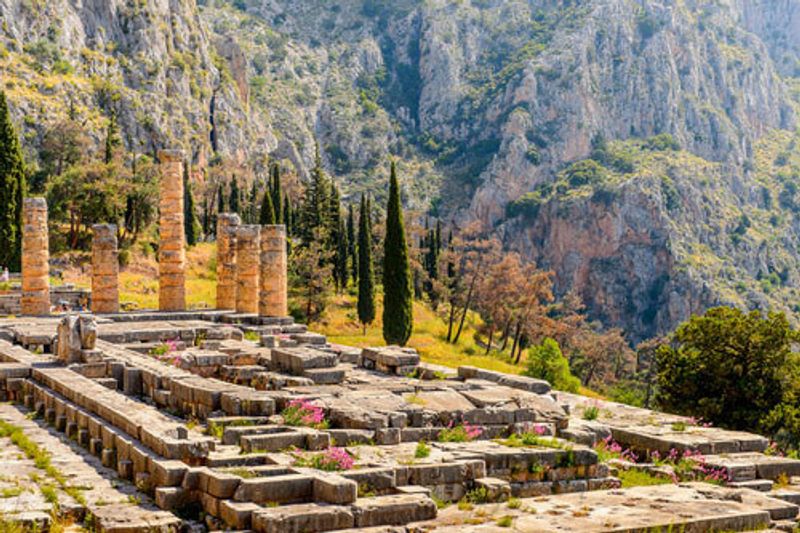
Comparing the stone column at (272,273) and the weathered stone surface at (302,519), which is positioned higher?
the stone column at (272,273)

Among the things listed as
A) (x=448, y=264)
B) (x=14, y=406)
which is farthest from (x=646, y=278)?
(x=14, y=406)

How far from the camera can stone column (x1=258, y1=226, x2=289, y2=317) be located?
110 feet

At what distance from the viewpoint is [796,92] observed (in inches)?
7308

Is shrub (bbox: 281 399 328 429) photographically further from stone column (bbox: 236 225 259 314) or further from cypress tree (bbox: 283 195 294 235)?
cypress tree (bbox: 283 195 294 235)

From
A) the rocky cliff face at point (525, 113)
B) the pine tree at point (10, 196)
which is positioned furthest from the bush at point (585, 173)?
the pine tree at point (10, 196)

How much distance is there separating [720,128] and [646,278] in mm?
33859

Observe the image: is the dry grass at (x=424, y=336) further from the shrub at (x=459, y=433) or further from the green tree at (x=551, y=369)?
the shrub at (x=459, y=433)

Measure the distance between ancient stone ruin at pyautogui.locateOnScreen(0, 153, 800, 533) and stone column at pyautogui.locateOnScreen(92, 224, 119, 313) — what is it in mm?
9650

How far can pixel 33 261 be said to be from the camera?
3391cm

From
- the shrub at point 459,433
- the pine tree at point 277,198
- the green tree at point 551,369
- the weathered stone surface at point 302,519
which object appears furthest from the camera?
the pine tree at point 277,198

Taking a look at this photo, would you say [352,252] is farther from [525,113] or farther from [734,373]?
[525,113]

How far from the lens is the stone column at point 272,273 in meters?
33.5

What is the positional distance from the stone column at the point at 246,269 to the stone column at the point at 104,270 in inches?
169

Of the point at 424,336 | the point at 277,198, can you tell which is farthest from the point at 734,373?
the point at 277,198
